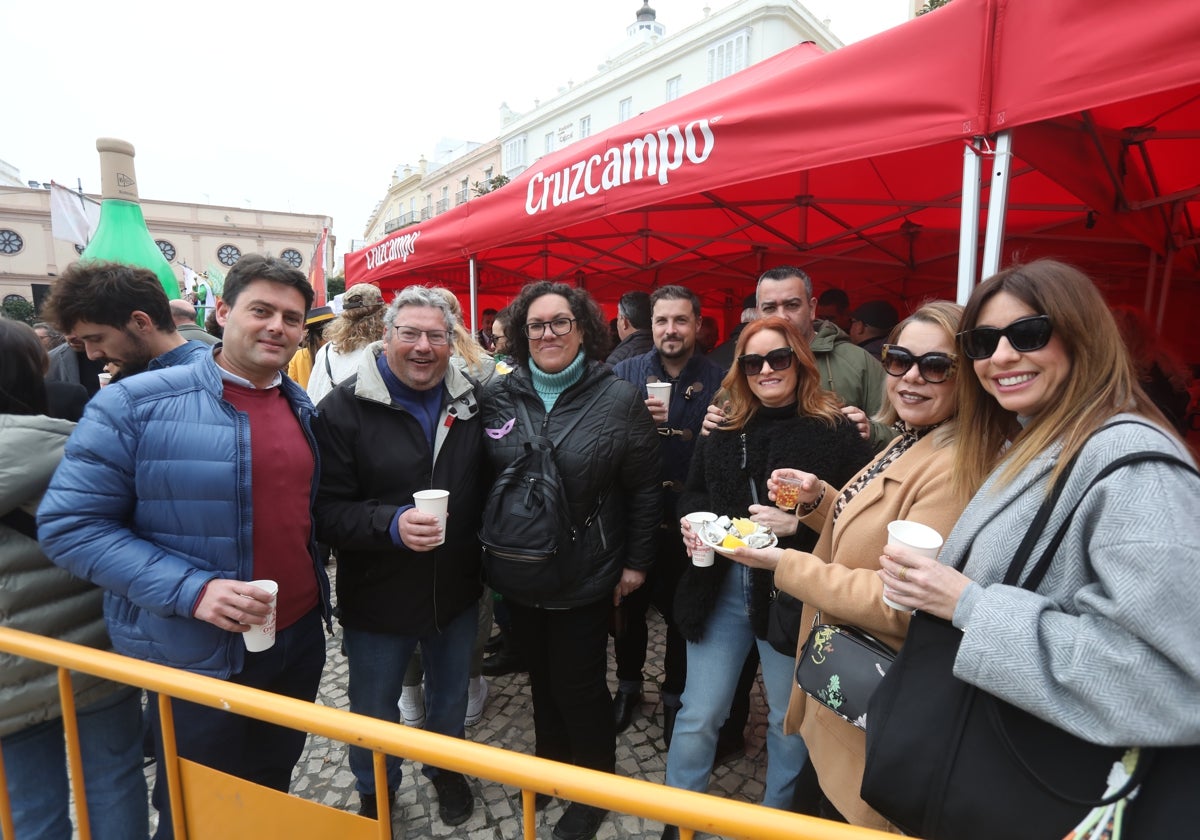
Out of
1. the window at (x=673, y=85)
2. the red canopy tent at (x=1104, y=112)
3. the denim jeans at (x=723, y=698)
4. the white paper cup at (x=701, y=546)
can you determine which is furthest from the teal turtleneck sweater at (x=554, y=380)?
the window at (x=673, y=85)

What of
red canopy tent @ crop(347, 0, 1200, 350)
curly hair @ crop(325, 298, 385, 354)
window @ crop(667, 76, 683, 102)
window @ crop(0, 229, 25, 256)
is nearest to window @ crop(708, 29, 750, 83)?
window @ crop(667, 76, 683, 102)

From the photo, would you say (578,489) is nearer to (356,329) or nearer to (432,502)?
(432,502)

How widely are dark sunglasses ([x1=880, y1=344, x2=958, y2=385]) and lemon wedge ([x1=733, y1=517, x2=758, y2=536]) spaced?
618mm

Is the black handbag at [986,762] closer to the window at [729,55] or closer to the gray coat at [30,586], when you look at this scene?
the gray coat at [30,586]

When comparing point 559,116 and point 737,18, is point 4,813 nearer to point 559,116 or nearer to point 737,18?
point 737,18

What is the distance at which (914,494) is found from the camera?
147 centimetres

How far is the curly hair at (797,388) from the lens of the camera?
78.8 inches

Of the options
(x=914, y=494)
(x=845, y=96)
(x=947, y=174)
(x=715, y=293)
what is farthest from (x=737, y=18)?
(x=914, y=494)

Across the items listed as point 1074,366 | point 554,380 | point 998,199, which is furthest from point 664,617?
point 998,199

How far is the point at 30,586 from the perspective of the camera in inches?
64.6

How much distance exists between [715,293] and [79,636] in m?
10.2

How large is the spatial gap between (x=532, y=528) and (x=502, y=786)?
153cm

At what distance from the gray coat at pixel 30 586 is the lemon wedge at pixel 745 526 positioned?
2085 millimetres

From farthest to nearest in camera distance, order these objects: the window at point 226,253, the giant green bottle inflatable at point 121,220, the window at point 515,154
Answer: the window at point 226,253 → the window at point 515,154 → the giant green bottle inflatable at point 121,220
